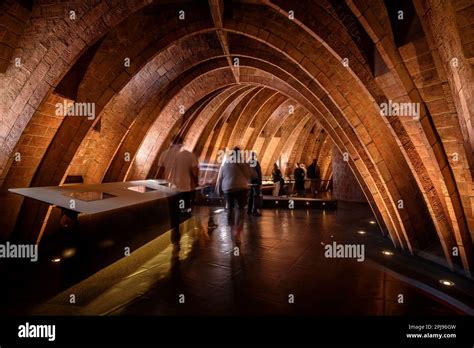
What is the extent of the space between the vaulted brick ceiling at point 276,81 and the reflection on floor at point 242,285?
1787 mm

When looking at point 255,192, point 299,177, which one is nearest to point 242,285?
point 255,192

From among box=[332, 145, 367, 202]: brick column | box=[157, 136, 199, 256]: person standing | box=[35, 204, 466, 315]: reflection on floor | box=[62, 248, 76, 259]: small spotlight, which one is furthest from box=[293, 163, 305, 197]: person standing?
box=[62, 248, 76, 259]: small spotlight

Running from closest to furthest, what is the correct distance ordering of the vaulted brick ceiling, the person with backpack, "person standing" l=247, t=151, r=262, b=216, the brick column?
1. the vaulted brick ceiling
2. "person standing" l=247, t=151, r=262, b=216
3. the brick column
4. the person with backpack

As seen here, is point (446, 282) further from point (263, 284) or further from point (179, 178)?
point (179, 178)

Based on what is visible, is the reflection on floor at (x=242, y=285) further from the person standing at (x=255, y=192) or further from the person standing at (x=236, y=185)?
the person standing at (x=255, y=192)

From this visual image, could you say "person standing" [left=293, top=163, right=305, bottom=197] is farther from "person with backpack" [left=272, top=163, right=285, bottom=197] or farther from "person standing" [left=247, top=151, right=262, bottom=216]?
"person standing" [left=247, top=151, right=262, bottom=216]

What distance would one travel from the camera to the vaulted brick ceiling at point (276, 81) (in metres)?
3.24

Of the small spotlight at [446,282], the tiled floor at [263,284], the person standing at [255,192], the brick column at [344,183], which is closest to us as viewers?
the tiled floor at [263,284]

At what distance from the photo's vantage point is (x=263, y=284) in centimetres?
342

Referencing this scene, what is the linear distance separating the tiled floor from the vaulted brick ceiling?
1.74 meters

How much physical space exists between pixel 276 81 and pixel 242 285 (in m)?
8.23

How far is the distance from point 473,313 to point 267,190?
39.5 feet

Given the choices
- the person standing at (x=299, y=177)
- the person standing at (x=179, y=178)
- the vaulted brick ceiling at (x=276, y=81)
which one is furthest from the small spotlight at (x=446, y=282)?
the person standing at (x=299, y=177)

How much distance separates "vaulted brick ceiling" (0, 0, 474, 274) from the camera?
324 centimetres
